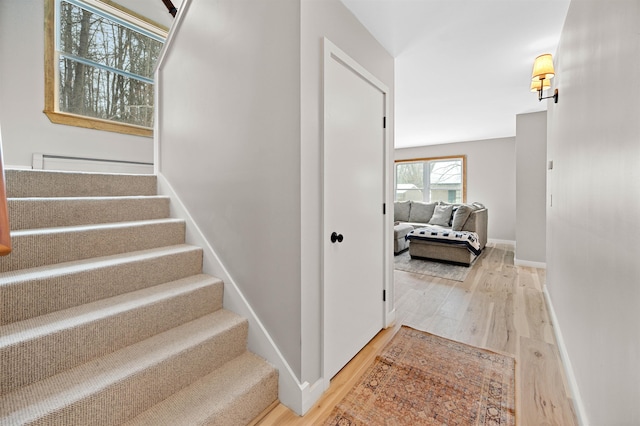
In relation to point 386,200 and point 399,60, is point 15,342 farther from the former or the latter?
point 399,60

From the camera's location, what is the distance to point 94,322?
123 cm

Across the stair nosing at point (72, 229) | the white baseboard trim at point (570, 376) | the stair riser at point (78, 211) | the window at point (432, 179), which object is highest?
the window at point (432, 179)

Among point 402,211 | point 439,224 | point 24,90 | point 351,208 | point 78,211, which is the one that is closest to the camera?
point 78,211

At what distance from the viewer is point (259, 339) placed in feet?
5.28

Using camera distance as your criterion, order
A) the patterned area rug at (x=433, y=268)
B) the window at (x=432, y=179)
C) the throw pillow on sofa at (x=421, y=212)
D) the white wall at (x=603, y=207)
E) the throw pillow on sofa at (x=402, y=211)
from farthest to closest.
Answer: the window at (x=432, y=179) < the throw pillow on sofa at (x=402, y=211) < the throw pillow on sofa at (x=421, y=212) < the patterned area rug at (x=433, y=268) < the white wall at (x=603, y=207)

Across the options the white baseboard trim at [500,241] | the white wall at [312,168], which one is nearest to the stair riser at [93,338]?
the white wall at [312,168]

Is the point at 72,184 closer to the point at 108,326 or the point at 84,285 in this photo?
the point at 84,285

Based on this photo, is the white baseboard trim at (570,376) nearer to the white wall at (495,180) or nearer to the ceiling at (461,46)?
the ceiling at (461,46)

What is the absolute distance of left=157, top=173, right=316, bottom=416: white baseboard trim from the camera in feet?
4.79

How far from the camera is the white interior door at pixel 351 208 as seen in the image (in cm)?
164

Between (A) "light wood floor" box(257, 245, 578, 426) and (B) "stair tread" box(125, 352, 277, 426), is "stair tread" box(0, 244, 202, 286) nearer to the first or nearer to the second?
(B) "stair tread" box(125, 352, 277, 426)

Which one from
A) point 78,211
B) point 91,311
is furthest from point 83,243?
point 91,311

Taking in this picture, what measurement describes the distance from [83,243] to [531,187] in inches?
205

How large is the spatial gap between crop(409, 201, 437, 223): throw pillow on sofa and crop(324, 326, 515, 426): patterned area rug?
455 centimetres
